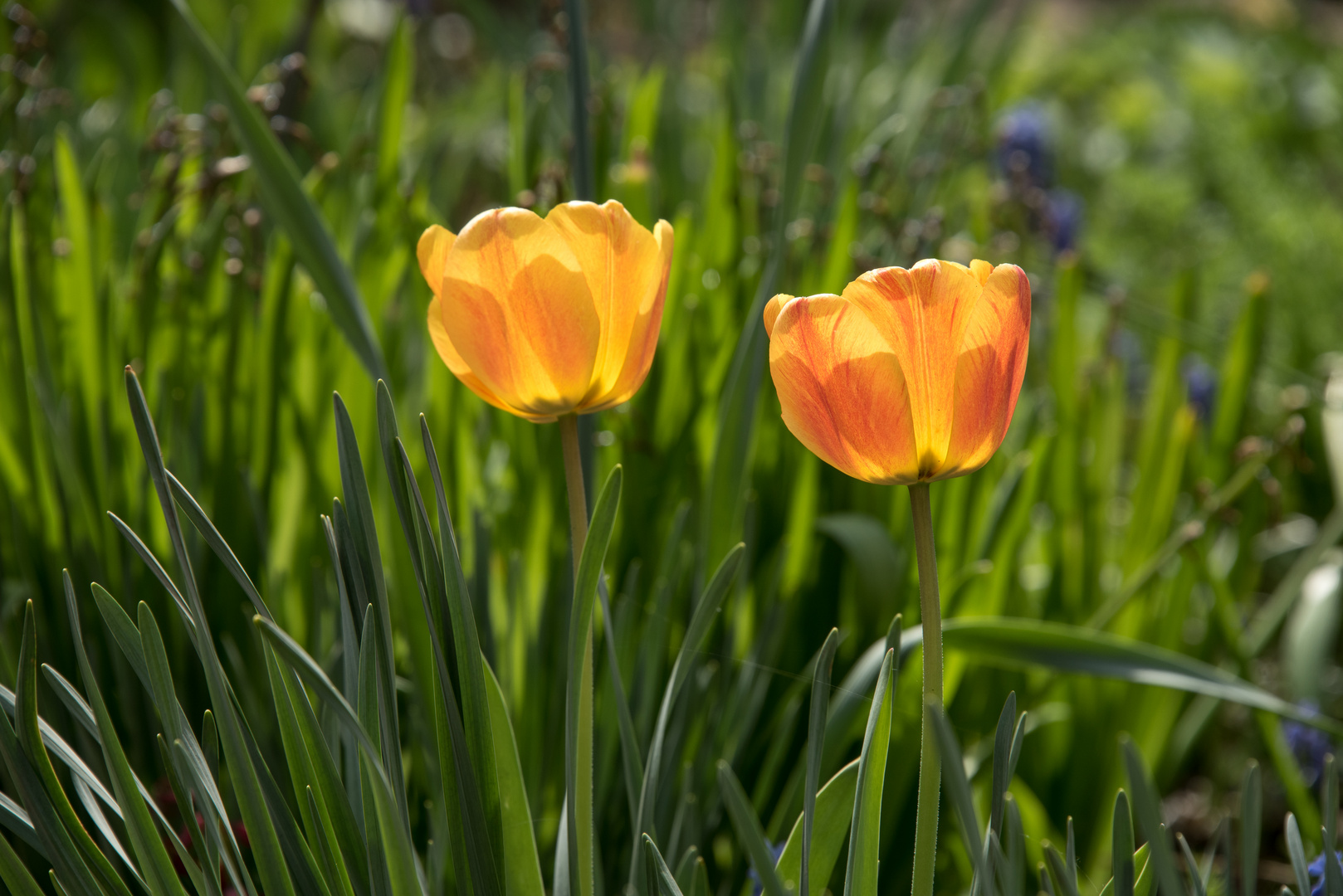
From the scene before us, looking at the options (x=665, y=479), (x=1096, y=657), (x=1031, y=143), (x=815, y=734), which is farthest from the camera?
(x=1031, y=143)

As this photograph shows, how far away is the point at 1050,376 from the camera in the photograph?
1225 mm

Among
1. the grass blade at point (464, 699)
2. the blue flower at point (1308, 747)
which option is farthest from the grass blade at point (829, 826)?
the blue flower at point (1308, 747)

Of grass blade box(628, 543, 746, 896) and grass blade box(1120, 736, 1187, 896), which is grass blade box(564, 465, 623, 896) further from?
grass blade box(1120, 736, 1187, 896)

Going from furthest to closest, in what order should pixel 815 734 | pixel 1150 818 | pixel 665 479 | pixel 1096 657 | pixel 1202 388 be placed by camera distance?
1. pixel 1202 388
2. pixel 665 479
3. pixel 1096 657
4. pixel 815 734
5. pixel 1150 818

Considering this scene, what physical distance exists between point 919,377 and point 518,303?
19 centimetres

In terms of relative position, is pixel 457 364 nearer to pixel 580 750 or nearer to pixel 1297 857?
pixel 580 750

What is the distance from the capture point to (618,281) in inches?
19.9

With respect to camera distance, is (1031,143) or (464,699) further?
(1031,143)

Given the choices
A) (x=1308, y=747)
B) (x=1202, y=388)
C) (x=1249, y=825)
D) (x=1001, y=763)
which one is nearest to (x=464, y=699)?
(x=1001, y=763)

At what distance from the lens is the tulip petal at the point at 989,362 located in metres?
0.44

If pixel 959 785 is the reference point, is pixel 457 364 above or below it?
above

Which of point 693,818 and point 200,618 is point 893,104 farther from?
point 200,618

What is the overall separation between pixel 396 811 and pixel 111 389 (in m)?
0.72

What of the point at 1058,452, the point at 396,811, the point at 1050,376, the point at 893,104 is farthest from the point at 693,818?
the point at 893,104
